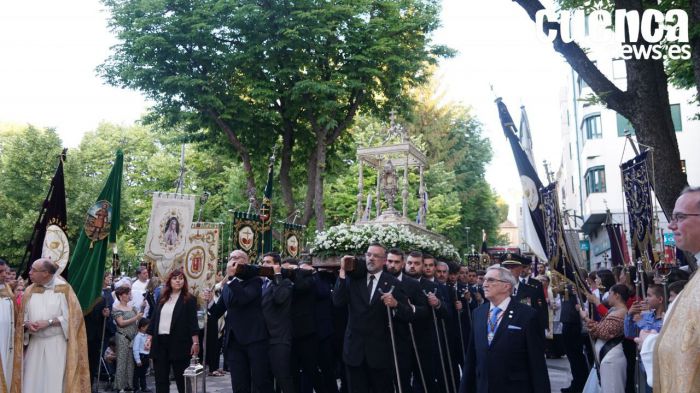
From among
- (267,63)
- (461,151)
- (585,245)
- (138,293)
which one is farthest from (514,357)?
(585,245)

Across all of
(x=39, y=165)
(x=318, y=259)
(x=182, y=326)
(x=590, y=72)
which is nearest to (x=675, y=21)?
(x=590, y=72)

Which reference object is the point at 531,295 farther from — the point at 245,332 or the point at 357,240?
the point at 357,240

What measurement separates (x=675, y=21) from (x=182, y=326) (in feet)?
28.0

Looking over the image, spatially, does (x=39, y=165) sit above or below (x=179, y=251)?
above

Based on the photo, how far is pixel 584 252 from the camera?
52750 mm

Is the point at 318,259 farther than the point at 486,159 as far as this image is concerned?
No

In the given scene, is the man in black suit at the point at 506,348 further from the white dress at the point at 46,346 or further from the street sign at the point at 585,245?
the street sign at the point at 585,245

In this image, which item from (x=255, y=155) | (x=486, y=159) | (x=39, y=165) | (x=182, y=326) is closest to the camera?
(x=182, y=326)

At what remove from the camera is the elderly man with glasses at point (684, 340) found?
321 centimetres

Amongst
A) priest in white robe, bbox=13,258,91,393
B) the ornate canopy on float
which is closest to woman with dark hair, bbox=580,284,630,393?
priest in white robe, bbox=13,258,91,393

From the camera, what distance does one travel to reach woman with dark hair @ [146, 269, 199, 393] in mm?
9047

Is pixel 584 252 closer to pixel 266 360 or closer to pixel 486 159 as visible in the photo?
pixel 486 159

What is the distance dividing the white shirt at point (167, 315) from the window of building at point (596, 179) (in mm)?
36099

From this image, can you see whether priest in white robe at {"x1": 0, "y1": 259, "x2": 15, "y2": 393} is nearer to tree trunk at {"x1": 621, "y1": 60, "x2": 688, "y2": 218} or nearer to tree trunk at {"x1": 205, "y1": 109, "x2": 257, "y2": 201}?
tree trunk at {"x1": 621, "y1": 60, "x2": 688, "y2": 218}
